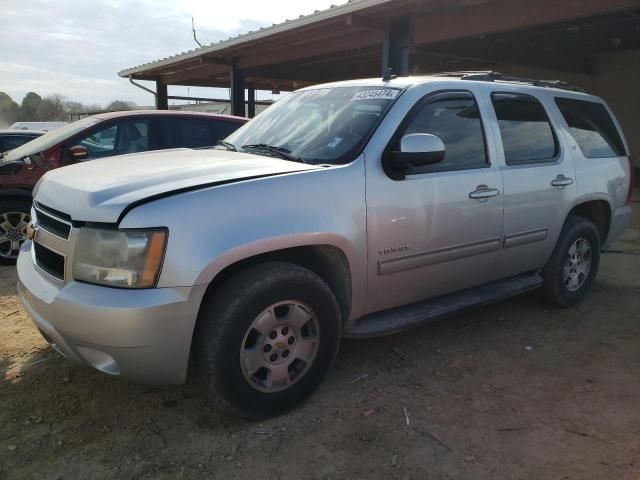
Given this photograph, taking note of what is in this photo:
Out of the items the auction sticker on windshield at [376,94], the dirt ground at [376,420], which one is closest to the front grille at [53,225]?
the dirt ground at [376,420]

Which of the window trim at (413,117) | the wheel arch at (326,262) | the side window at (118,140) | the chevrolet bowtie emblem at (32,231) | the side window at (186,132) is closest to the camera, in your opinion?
the wheel arch at (326,262)

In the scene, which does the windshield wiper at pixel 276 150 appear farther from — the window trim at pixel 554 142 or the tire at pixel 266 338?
the window trim at pixel 554 142

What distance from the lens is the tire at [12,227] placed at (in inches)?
235

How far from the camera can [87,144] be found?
6.24 m

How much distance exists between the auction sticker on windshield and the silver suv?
1 centimetres

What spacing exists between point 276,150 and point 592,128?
10.4 ft

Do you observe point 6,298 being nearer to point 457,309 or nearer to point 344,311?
point 344,311

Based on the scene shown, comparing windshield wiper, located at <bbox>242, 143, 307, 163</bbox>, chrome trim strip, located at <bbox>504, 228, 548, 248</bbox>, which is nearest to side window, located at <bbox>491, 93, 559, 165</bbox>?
chrome trim strip, located at <bbox>504, 228, 548, 248</bbox>

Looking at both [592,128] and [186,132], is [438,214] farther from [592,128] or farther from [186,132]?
[186,132]

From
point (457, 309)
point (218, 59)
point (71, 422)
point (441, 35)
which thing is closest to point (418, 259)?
point (457, 309)

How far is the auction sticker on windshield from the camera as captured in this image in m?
3.41

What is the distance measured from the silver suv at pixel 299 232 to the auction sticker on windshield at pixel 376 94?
1 cm

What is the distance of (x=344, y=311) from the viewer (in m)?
3.15

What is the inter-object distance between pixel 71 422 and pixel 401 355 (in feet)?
6.95
